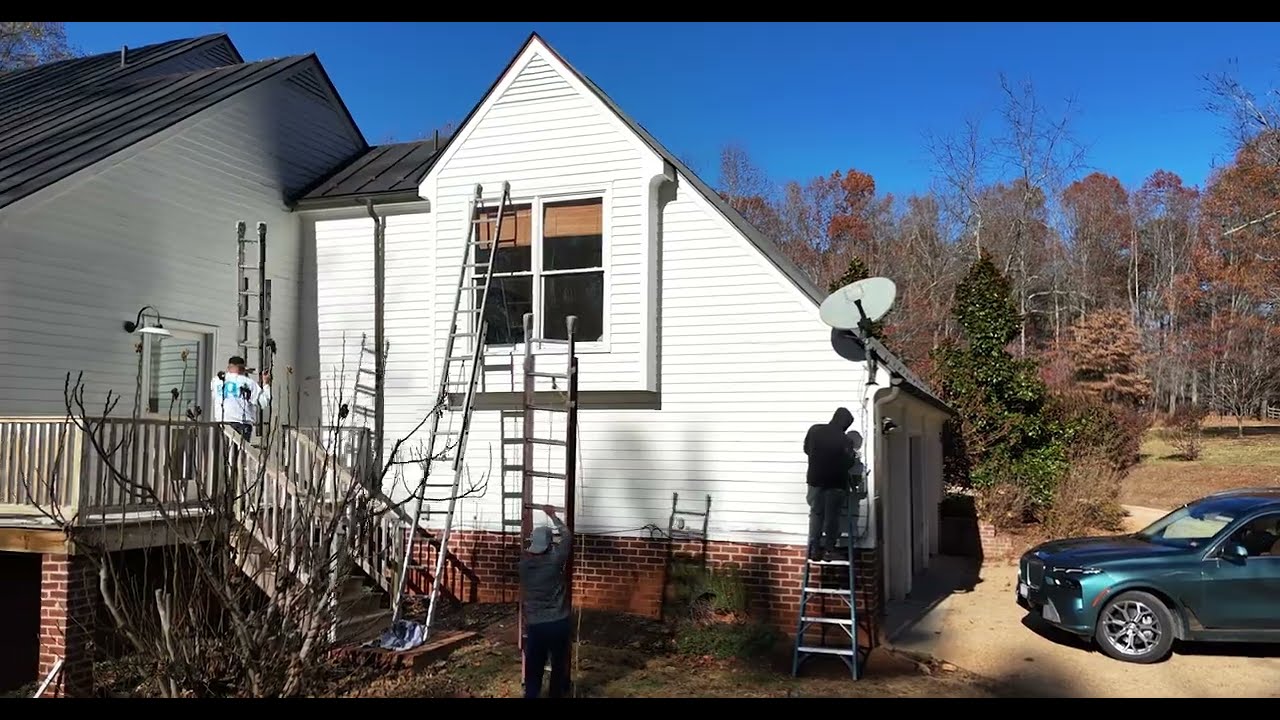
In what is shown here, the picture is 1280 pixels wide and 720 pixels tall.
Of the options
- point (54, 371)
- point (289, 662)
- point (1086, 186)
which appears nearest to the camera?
point (289, 662)

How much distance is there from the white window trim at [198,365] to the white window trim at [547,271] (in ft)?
11.4

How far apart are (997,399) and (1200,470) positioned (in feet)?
41.3

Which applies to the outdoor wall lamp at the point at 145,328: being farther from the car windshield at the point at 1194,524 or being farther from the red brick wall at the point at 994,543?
the red brick wall at the point at 994,543

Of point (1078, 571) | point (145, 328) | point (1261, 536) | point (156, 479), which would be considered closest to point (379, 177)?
point (145, 328)

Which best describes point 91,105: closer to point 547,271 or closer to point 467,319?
point 467,319

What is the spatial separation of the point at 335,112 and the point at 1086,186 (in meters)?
43.0

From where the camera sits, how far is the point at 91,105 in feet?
40.9

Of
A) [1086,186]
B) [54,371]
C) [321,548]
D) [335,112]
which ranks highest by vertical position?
[1086,186]

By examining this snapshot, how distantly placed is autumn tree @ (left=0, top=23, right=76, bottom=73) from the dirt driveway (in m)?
29.7

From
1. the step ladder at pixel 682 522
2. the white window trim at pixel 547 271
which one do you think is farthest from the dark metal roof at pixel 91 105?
the step ladder at pixel 682 522

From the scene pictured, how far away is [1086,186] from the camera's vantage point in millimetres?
46969

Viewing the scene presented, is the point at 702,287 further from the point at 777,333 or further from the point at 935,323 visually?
the point at 935,323

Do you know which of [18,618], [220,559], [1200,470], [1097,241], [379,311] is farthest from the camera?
[1097,241]
